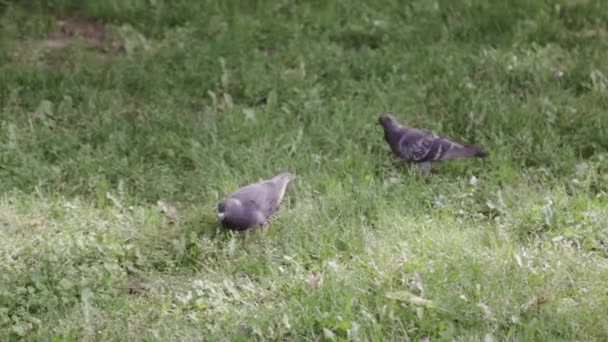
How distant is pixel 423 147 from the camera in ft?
20.5

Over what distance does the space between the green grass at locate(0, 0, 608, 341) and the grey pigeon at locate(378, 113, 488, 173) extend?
0.48 feet

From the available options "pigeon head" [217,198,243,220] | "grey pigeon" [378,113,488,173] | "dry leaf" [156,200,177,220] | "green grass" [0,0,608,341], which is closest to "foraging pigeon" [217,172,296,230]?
"pigeon head" [217,198,243,220]

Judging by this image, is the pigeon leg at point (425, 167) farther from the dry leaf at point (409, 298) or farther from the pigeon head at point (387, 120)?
the dry leaf at point (409, 298)

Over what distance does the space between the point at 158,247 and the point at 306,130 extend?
1745mm

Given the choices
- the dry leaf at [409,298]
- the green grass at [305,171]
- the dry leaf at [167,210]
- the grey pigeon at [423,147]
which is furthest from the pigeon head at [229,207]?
the grey pigeon at [423,147]

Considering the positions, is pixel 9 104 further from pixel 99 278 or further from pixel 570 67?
pixel 570 67

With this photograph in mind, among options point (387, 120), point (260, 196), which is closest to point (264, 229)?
point (260, 196)

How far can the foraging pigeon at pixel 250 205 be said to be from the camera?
5461 millimetres

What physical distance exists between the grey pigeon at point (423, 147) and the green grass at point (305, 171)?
5.8 inches

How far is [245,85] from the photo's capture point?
24.4 feet

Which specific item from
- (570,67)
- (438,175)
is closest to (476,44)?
(570,67)

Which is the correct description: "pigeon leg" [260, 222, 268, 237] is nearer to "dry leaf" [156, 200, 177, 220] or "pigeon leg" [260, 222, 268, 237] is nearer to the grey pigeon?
"dry leaf" [156, 200, 177, 220]

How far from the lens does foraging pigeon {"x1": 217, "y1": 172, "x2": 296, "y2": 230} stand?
5.46 metres

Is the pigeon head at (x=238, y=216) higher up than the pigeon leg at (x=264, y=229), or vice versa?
the pigeon head at (x=238, y=216)
